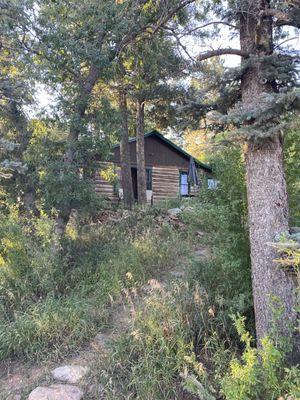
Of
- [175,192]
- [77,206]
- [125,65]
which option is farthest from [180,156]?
[77,206]

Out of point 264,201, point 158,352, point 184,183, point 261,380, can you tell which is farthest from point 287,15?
point 184,183

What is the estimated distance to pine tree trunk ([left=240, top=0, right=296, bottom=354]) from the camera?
3.34 metres

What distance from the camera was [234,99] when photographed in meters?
4.20

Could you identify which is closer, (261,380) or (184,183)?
(261,380)

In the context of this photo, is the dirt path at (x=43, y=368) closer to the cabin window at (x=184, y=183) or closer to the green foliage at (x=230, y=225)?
the green foliage at (x=230, y=225)

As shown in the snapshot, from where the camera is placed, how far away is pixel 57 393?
131 inches

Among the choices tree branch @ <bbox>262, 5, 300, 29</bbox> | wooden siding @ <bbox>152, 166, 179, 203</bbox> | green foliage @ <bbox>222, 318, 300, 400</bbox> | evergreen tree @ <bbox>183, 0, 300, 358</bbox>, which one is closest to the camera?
green foliage @ <bbox>222, 318, 300, 400</bbox>

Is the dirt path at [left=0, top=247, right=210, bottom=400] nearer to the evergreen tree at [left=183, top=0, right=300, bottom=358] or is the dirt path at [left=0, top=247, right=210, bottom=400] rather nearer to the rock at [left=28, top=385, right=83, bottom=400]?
the rock at [left=28, top=385, right=83, bottom=400]

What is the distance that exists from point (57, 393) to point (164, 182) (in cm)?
1579

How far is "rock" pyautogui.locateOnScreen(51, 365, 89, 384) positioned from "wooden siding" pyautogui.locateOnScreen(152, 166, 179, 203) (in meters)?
14.6

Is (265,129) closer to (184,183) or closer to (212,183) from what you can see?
(212,183)

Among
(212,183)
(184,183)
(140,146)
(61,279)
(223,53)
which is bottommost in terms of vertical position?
(61,279)

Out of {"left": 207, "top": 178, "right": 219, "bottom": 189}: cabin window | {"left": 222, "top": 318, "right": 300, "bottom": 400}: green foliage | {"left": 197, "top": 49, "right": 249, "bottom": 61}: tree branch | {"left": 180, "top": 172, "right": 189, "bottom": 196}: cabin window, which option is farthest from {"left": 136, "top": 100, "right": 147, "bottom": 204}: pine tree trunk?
{"left": 222, "top": 318, "right": 300, "bottom": 400}: green foliage

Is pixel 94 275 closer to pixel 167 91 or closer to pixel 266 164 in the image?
pixel 266 164
